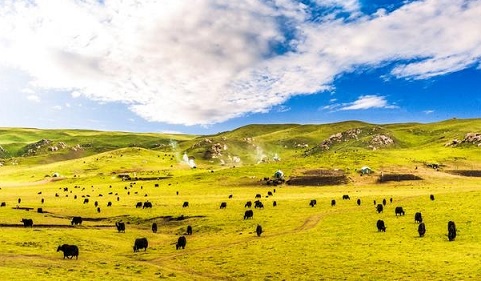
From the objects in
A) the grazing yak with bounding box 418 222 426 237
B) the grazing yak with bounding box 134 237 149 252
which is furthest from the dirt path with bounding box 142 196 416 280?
the grazing yak with bounding box 418 222 426 237

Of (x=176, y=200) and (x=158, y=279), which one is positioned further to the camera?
(x=176, y=200)

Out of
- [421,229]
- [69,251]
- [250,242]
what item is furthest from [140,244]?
[421,229]

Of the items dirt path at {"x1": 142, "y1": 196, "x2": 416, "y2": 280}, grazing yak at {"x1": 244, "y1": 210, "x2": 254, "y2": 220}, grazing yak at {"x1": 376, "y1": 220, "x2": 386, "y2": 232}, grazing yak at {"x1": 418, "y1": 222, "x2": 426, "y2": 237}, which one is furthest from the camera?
grazing yak at {"x1": 244, "y1": 210, "x2": 254, "y2": 220}

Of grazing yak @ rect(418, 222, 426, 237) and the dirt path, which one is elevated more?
grazing yak @ rect(418, 222, 426, 237)

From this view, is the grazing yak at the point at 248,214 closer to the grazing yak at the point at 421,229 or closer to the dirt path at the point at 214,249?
the dirt path at the point at 214,249

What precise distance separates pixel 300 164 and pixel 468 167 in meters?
59.0

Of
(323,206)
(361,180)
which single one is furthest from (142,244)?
(361,180)

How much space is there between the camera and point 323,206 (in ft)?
254

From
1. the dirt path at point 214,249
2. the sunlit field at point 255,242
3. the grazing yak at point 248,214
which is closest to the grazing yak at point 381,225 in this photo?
the sunlit field at point 255,242

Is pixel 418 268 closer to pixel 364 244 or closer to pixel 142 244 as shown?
pixel 364 244

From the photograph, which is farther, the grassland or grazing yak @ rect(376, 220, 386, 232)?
grazing yak @ rect(376, 220, 386, 232)

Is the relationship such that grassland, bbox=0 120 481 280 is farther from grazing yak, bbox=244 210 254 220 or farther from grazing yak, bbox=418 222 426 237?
grazing yak, bbox=244 210 254 220

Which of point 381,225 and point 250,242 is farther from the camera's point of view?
point 381,225

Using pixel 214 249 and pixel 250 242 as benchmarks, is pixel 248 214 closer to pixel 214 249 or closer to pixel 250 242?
pixel 250 242
